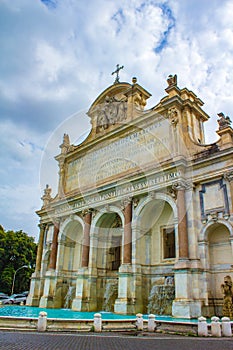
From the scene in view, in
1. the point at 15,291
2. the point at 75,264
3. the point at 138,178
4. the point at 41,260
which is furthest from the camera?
the point at 15,291

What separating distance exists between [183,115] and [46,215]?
1595 cm

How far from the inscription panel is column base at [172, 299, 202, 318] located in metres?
8.25

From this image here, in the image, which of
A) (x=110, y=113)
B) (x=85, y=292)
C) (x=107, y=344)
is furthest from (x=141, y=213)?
(x=107, y=344)

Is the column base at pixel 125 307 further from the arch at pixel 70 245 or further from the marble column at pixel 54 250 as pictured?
the marble column at pixel 54 250

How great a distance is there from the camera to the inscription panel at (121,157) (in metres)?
21.6

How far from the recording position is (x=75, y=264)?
26781mm

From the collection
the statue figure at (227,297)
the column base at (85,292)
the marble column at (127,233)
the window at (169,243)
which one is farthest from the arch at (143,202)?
the statue figure at (227,297)

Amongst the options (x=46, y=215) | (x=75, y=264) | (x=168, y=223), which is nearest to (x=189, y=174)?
(x=168, y=223)

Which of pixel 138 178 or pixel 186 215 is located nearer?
pixel 186 215

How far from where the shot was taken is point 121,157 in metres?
24.1

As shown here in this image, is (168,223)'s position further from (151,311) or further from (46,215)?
(46,215)

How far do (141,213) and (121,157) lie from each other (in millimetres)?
5308

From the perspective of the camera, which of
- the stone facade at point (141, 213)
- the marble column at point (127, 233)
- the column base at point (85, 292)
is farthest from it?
the column base at point (85, 292)

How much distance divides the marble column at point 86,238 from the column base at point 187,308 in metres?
8.52
